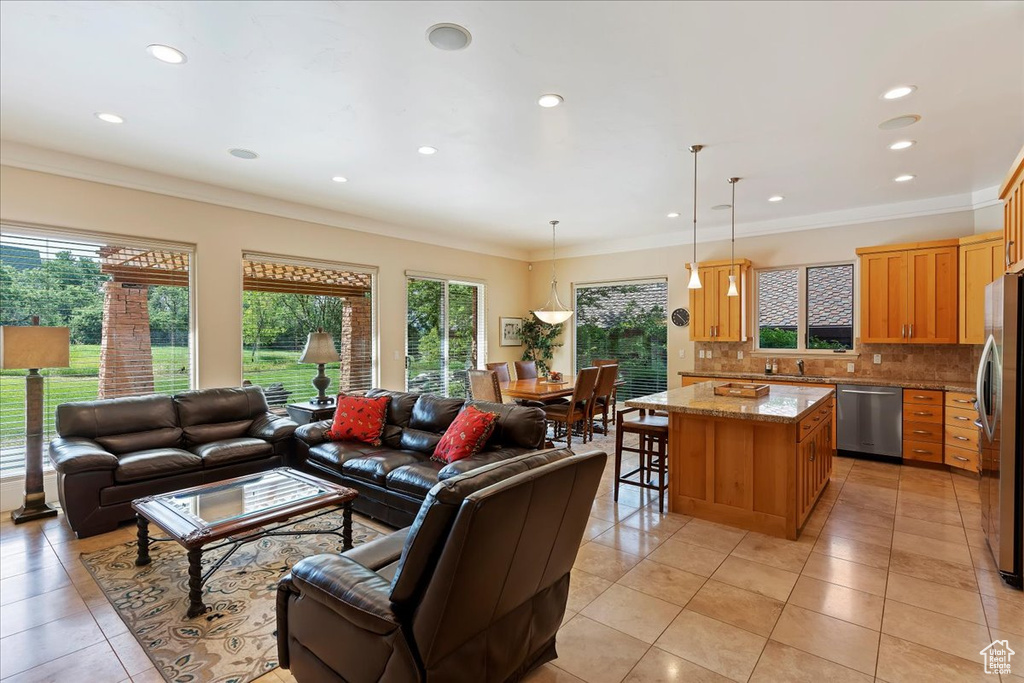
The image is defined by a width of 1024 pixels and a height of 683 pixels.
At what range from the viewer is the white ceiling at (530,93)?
7.48ft

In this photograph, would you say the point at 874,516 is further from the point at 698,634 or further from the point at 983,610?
the point at 698,634

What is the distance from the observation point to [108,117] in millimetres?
3314

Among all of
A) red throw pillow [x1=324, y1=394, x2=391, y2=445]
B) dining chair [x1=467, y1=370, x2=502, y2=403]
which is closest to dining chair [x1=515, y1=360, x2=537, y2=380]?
dining chair [x1=467, y1=370, x2=502, y2=403]

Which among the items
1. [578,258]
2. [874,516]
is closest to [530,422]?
[874,516]

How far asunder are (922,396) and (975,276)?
4.18 ft

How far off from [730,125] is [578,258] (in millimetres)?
4740

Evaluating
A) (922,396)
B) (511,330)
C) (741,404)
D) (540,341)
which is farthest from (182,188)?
(922,396)

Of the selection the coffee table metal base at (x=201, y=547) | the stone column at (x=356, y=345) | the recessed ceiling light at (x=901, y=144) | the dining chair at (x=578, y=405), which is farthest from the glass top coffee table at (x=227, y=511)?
the recessed ceiling light at (x=901, y=144)

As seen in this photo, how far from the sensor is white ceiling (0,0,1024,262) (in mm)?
2281

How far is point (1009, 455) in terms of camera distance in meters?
2.71

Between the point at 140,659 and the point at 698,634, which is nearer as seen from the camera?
the point at 140,659

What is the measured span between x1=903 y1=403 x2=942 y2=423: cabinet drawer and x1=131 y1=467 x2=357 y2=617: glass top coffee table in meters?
5.55

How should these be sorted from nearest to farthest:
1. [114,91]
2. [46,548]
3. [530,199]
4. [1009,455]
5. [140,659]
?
[140,659], [1009,455], [114,91], [46,548], [530,199]

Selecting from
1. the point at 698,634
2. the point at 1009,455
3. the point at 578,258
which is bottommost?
the point at 698,634
